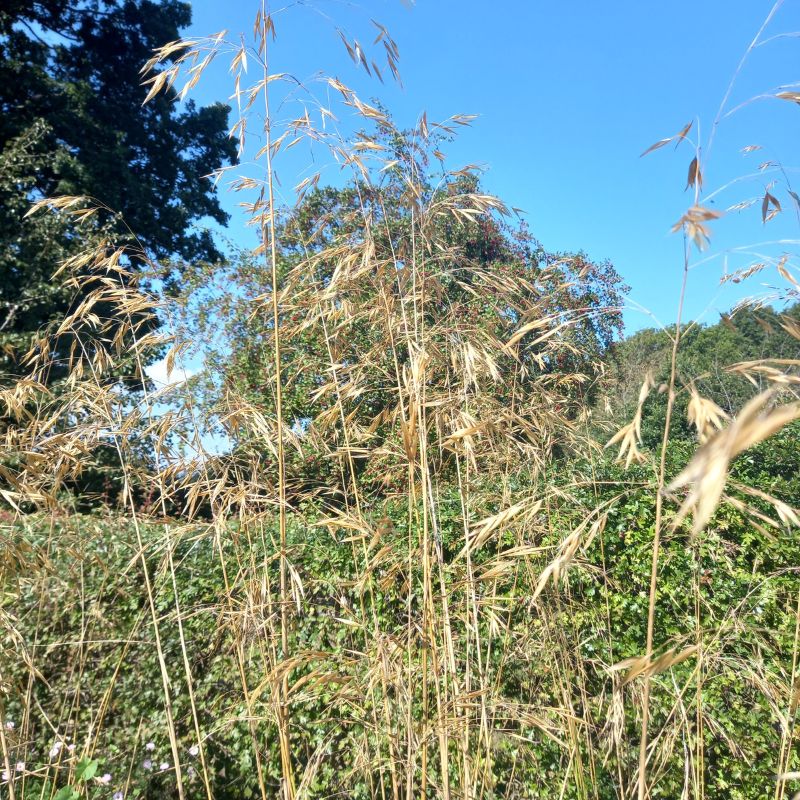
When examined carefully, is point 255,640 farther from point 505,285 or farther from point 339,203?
point 339,203

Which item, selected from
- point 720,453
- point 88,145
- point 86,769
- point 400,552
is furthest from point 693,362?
point 720,453

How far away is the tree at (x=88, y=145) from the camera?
28.9 ft

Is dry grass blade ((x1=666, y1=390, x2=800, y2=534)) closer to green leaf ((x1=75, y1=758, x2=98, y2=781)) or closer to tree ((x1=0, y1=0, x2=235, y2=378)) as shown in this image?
green leaf ((x1=75, y1=758, x2=98, y2=781))

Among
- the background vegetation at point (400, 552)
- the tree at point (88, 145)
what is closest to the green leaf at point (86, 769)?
the background vegetation at point (400, 552)

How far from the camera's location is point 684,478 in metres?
0.58

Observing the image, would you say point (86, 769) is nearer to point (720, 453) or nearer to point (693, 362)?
point (720, 453)

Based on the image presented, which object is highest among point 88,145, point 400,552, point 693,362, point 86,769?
point 88,145

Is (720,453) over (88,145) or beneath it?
beneath

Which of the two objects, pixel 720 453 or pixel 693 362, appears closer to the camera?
pixel 720 453

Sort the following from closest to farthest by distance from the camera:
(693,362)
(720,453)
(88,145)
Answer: (720,453), (88,145), (693,362)

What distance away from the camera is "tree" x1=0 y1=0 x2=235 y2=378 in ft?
28.9

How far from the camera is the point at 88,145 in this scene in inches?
416

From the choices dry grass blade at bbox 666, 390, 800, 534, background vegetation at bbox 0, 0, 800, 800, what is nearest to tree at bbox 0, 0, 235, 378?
background vegetation at bbox 0, 0, 800, 800

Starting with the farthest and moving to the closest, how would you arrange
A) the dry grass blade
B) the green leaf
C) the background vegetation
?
the green leaf, the background vegetation, the dry grass blade
